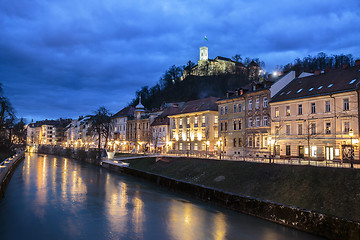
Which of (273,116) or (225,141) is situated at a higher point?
(273,116)

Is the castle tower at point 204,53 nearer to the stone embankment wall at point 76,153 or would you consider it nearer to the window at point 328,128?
the stone embankment wall at point 76,153

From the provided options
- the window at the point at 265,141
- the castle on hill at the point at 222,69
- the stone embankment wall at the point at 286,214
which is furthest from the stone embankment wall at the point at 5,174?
the castle on hill at the point at 222,69

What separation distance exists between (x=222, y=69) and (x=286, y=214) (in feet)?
399

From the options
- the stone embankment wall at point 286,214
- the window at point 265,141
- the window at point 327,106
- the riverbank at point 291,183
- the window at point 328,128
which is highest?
the window at point 327,106

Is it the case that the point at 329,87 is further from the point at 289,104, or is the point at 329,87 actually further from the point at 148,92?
the point at 148,92

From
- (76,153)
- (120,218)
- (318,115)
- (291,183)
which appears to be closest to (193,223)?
(120,218)

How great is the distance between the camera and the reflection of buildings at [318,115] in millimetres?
37312

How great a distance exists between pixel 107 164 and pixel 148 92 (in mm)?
78890

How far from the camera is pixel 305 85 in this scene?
45.3 m

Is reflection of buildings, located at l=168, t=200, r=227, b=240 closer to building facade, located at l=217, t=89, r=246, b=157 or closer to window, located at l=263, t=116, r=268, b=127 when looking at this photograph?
window, located at l=263, t=116, r=268, b=127

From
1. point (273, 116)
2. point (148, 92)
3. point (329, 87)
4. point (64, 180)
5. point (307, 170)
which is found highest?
point (148, 92)

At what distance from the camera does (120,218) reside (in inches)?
1022

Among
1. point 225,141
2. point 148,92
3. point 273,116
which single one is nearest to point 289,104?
point 273,116

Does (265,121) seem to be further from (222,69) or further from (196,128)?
(222,69)
